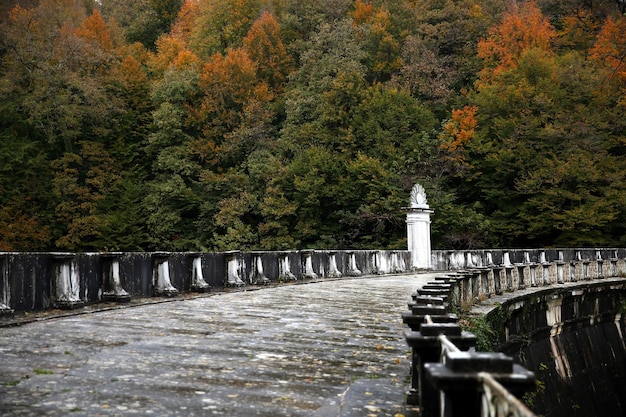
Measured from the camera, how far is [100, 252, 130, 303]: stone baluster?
38.0 feet

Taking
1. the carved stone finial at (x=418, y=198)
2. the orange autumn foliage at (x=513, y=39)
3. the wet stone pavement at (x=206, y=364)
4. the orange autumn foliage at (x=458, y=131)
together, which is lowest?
the wet stone pavement at (x=206, y=364)

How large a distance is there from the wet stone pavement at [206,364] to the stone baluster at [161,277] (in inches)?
103

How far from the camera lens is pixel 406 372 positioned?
5727 mm

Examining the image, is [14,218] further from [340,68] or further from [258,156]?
[340,68]

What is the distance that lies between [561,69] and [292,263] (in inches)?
1136

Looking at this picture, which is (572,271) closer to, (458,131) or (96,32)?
(458,131)

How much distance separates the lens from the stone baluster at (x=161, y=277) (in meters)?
13.0

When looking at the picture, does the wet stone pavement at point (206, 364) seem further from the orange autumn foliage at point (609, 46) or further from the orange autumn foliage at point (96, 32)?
the orange autumn foliage at point (96, 32)

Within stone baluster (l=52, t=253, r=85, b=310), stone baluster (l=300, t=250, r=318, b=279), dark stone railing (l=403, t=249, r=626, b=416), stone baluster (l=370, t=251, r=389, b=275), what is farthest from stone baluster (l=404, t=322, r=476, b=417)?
stone baluster (l=370, t=251, r=389, b=275)

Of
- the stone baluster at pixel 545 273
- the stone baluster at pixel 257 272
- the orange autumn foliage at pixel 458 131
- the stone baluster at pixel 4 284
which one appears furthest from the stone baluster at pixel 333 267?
the orange autumn foliage at pixel 458 131

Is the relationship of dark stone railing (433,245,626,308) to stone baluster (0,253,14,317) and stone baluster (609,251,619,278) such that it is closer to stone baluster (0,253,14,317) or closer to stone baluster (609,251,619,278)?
stone baluster (609,251,619,278)

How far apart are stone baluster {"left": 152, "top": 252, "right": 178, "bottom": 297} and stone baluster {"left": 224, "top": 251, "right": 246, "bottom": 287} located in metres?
2.51

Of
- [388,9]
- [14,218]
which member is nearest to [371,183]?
[388,9]

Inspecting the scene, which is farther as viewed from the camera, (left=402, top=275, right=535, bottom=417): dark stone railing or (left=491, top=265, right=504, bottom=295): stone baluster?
(left=491, top=265, right=504, bottom=295): stone baluster
